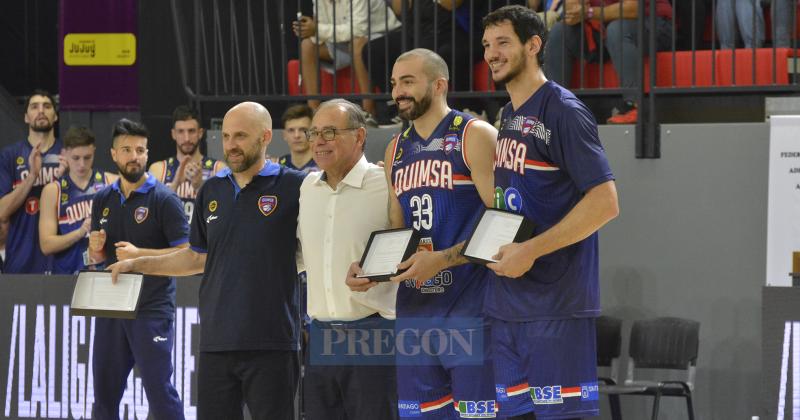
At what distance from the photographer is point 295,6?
12602 mm

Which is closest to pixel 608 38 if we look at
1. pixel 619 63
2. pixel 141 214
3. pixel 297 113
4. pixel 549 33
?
pixel 619 63

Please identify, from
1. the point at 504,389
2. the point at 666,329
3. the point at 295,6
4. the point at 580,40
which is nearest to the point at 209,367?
the point at 504,389

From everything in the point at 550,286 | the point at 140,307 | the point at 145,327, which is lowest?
the point at 145,327

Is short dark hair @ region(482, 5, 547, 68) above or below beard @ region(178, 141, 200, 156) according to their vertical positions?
above

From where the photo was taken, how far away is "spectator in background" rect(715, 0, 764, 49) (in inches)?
341

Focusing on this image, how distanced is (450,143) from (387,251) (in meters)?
0.60

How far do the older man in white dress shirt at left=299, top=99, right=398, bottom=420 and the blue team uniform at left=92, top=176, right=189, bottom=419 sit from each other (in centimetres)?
200

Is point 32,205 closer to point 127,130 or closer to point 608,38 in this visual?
point 127,130

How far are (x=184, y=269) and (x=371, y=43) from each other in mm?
4024

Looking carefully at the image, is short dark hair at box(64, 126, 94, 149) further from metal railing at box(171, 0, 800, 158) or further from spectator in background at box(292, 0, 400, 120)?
spectator in background at box(292, 0, 400, 120)

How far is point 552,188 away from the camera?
15.9 ft

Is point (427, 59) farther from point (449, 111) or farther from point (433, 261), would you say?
A: point (433, 261)

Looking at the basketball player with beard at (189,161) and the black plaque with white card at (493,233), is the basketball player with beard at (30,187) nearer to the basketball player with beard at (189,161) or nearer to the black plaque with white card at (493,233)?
the basketball player with beard at (189,161)

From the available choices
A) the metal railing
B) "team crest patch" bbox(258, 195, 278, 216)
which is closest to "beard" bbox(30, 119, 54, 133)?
the metal railing
